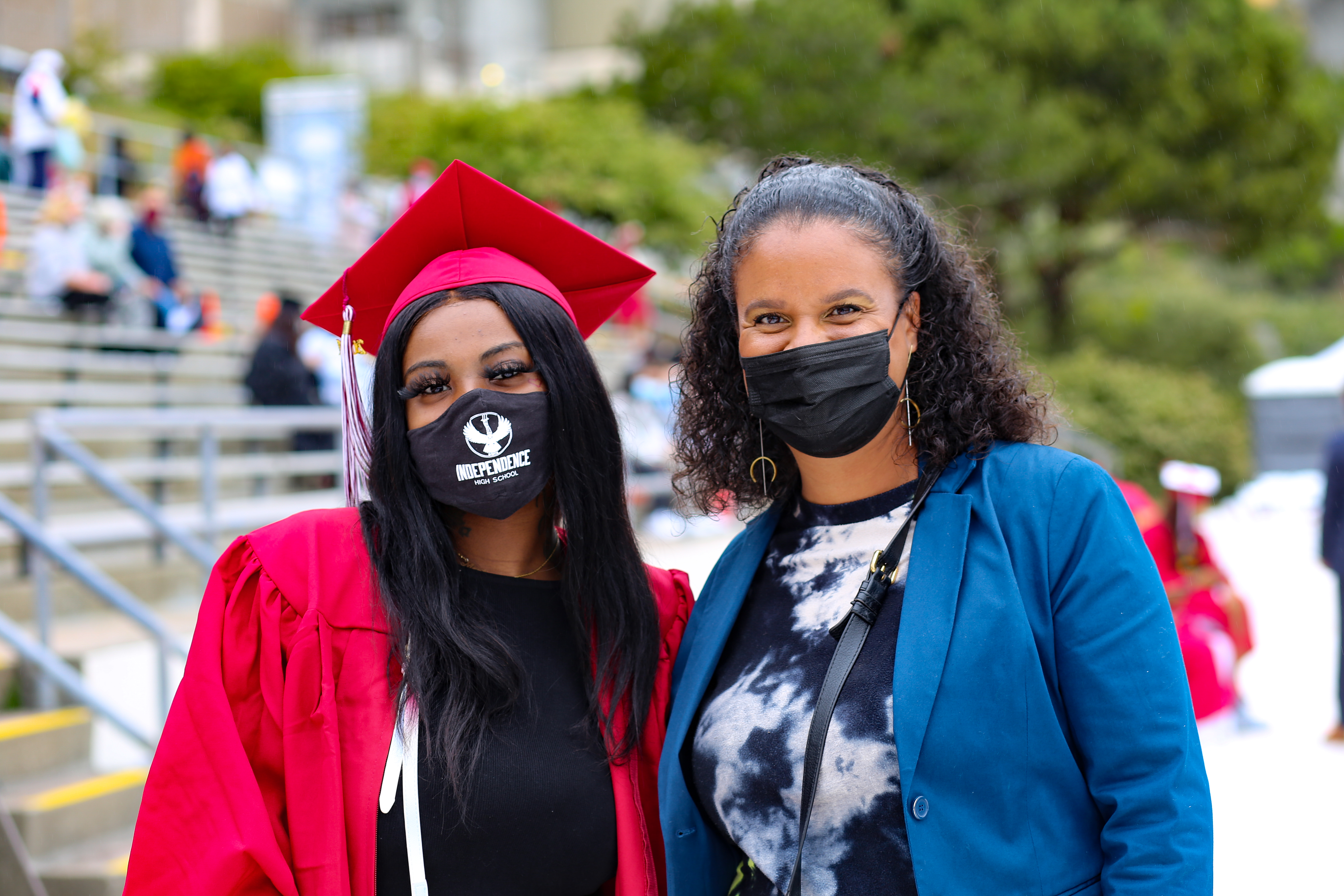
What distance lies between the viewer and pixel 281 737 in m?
1.97

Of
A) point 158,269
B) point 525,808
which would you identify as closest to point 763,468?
point 525,808

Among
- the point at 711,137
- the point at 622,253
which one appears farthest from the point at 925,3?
the point at 622,253

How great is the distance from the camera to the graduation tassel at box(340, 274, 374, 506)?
2318 mm

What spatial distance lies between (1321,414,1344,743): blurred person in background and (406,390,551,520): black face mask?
6.08m

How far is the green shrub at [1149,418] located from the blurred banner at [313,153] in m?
11.3

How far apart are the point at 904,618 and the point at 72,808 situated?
3601 millimetres

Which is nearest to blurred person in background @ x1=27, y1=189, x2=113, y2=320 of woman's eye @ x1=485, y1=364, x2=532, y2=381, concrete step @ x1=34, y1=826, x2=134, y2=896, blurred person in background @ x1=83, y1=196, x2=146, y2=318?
blurred person in background @ x1=83, y1=196, x2=146, y2=318

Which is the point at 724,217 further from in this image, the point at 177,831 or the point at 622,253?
the point at 177,831

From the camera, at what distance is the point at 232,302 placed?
13438 millimetres

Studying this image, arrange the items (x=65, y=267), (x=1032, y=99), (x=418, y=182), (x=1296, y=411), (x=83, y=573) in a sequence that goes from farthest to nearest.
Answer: (x=1032, y=99) → (x=1296, y=411) → (x=418, y=182) → (x=65, y=267) → (x=83, y=573)

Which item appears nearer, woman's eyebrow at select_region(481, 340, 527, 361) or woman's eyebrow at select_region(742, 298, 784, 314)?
woman's eyebrow at select_region(742, 298, 784, 314)

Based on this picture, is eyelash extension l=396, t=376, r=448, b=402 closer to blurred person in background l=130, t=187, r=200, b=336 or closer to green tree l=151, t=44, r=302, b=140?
blurred person in background l=130, t=187, r=200, b=336

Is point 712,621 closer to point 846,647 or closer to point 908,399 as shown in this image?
point 846,647

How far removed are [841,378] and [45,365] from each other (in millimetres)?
8074
